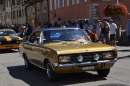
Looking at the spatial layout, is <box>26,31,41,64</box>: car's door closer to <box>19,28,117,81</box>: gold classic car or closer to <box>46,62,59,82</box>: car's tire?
<box>19,28,117,81</box>: gold classic car

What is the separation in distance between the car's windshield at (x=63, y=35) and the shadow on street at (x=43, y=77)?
3.67 feet

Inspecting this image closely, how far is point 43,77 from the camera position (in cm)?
979

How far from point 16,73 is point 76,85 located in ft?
10.6

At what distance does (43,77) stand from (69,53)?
1831 mm

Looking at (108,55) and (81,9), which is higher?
(81,9)

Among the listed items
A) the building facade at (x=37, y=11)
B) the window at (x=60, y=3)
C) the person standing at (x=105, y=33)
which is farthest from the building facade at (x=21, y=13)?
the person standing at (x=105, y=33)

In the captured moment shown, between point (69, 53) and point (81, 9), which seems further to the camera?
point (81, 9)

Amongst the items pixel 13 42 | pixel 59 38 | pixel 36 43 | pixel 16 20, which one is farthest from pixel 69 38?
pixel 16 20

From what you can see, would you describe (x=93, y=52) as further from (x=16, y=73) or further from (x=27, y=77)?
(x=16, y=73)

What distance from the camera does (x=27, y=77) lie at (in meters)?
9.95

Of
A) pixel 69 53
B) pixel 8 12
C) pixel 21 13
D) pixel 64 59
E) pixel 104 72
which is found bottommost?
pixel 104 72

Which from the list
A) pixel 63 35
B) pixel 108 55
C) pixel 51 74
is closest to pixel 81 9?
pixel 63 35

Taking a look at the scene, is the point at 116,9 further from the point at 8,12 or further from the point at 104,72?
the point at 8,12

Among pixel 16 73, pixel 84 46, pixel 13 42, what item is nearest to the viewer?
pixel 84 46
